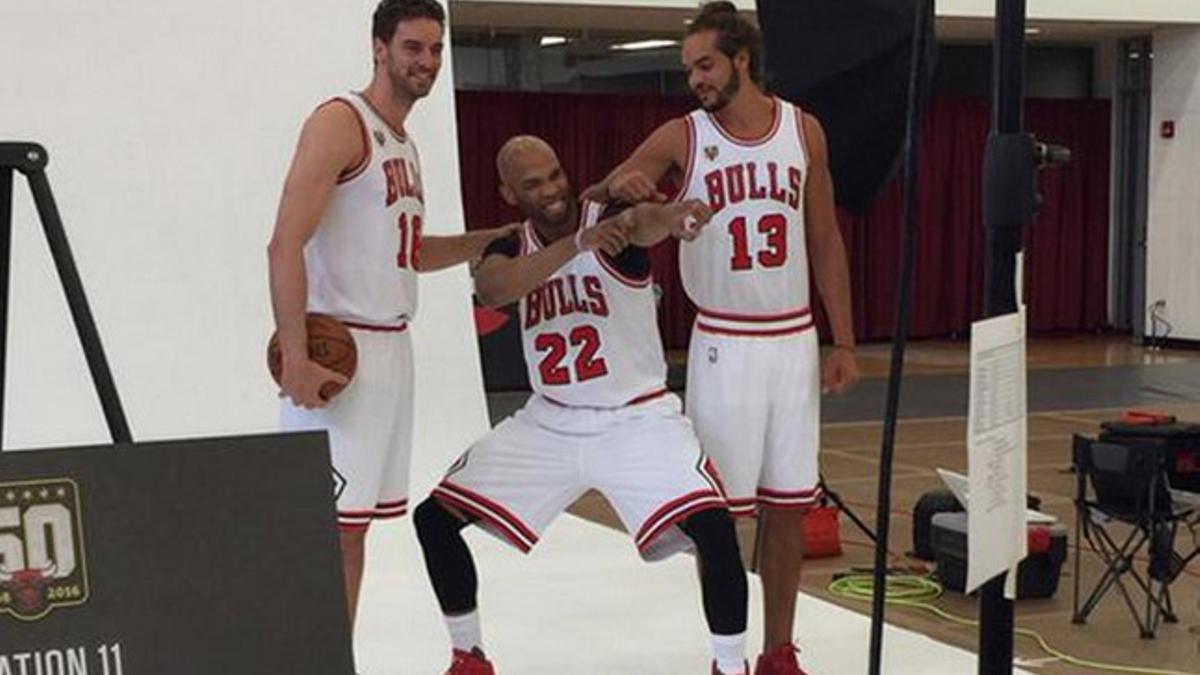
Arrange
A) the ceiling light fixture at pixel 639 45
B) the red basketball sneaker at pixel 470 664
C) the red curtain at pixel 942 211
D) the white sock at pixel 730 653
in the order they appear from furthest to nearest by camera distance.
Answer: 1. the ceiling light fixture at pixel 639 45
2. the red curtain at pixel 942 211
3. the red basketball sneaker at pixel 470 664
4. the white sock at pixel 730 653

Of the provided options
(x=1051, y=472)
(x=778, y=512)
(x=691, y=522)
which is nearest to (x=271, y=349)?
(x=691, y=522)

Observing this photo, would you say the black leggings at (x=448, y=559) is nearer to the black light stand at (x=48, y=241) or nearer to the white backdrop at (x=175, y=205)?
the black light stand at (x=48, y=241)

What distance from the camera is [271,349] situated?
3.39 metres

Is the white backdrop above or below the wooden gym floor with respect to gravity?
above

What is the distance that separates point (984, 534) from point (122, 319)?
5.46 meters

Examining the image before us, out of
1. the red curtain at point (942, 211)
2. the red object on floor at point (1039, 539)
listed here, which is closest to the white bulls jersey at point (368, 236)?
the red object on floor at point (1039, 539)

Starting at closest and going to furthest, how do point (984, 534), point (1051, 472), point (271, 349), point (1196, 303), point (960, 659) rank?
point (984, 534) → point (271, 349) → point (960, 659) → point (1051, 472) → point (1196, 303)

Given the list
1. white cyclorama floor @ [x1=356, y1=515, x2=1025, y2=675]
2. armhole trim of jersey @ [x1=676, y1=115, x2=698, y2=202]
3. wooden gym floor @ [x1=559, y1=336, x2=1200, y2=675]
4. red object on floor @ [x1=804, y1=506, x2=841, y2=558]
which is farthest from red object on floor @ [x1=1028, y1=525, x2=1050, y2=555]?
armhole trim of jersey @ [x1=676, y1=115, x2=698, y2=202]

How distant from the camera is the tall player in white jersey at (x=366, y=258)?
130 inches

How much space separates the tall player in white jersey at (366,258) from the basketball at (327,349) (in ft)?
0.09

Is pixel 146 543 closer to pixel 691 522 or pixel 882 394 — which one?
pixel 691 522

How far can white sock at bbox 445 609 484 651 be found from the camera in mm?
3645

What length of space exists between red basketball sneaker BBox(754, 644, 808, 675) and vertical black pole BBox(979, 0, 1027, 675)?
1964mm

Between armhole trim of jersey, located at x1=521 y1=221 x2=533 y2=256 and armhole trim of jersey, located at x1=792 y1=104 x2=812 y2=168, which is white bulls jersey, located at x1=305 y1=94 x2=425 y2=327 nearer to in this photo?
armhole trim of jersey, located at x1=521 y1=221 x2=533 y2=256
